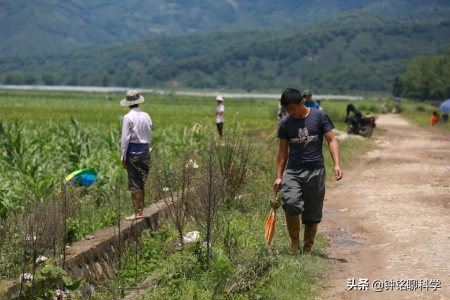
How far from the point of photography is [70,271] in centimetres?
796

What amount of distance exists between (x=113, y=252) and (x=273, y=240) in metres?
1.92

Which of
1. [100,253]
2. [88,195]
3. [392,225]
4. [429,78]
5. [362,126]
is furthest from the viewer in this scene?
[429,78]

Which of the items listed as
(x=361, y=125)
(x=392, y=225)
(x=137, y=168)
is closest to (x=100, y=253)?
(x=137, y=168)

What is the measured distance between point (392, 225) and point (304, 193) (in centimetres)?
216

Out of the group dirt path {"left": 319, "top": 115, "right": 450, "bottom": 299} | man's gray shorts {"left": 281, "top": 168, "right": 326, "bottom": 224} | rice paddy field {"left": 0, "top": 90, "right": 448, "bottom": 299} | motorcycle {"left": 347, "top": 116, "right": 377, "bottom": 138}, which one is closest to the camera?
dirt path {"left": 319, "top": 115, "right": 450, "bottom": 299}

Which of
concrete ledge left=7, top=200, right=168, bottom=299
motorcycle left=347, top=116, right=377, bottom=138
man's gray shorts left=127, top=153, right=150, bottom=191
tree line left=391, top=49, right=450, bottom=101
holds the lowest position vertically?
tree line left=391, top=49, right=450, bottom=101

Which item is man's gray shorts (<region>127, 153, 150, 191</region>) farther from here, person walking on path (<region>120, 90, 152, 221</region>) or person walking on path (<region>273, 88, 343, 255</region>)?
person walking on path (<region>273, 88, 343, 255</region>)

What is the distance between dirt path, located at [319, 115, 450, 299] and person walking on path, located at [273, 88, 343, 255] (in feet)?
2.11

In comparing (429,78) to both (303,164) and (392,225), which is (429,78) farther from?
(303,164)

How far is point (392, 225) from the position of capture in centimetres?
1023

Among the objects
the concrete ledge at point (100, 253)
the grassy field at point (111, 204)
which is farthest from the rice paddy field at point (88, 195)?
the concrete ledge at point (100, 253)

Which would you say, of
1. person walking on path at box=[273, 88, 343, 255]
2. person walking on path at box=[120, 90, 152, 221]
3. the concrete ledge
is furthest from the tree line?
person walking on path at box=[273, 88, 343, 255]

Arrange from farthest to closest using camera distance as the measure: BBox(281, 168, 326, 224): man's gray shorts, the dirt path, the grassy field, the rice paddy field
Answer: BBox(281, 168, 326, 224): man's gray shorts
the rice paddy field
the dirt path
the grassy field

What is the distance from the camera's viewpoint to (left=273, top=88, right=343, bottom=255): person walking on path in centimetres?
846
